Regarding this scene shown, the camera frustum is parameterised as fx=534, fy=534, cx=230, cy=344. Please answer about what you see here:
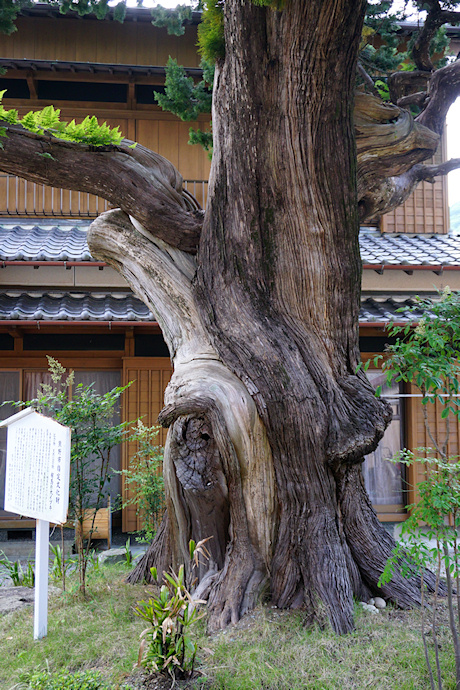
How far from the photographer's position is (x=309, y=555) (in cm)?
347

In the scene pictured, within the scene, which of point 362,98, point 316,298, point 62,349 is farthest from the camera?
point 62,349

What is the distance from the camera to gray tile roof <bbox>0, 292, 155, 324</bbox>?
6316 millimetres

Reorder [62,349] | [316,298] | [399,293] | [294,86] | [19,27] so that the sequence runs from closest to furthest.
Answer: [294,86]
[316,298]
[62,349]
[399,293]
[19,27]

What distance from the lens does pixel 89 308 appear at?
676cm

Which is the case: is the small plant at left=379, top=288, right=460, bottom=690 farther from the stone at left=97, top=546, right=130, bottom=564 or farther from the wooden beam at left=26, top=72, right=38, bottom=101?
the wooden beam at left=26, top=72, right=38, bottom=101

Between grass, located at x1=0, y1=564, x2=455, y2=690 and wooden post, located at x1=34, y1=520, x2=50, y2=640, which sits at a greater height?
wooden post, located at x1=34, y1=520, x2=50, y2=640

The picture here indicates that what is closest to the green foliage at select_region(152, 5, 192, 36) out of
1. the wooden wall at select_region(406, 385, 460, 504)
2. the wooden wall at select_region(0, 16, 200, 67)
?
the wooden wall at select_region(0, 16, 200, 67)

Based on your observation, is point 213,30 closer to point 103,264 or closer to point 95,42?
point 103,264

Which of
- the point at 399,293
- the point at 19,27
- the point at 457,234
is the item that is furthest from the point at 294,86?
the point at 19,27

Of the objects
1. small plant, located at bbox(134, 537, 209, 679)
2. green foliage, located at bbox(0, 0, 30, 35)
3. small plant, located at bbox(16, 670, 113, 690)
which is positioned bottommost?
small plant, located at bbox(16, 670, 113, 690)

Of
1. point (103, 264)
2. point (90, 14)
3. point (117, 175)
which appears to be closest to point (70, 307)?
point (103, 264)

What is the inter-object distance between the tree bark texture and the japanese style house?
274cm

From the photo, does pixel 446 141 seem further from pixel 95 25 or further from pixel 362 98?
pixel 95 25

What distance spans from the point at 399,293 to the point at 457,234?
1873mm
